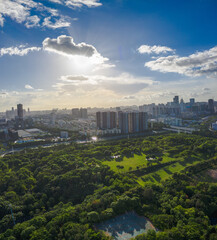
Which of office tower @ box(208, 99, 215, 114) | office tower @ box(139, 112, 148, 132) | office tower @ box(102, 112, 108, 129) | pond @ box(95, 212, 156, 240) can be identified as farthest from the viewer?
office tower @ box(208, 99, 215, 114)

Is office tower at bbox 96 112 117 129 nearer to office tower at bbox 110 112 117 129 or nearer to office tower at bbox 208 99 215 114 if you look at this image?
office tower at bbox 110 112 117 129

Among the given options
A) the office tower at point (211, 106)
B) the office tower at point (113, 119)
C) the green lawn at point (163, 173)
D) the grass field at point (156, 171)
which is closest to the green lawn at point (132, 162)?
the grass field at point (156, 171)

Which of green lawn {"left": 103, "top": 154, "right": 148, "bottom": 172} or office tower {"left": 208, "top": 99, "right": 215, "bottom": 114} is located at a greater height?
office tower {"left": 208, "top": 99, "right": 215, "bottom": 114}

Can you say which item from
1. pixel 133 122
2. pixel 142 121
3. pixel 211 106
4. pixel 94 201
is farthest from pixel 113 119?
pixel 211 106

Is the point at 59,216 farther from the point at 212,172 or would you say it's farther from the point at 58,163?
the point at 212,172

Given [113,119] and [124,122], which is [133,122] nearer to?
[124,122]

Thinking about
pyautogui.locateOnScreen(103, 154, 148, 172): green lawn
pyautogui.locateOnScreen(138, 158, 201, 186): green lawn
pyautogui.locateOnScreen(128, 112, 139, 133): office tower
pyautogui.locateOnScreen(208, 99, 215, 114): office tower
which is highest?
pyautogui.locateOnScreen(208, 99, 215, 114): office tower

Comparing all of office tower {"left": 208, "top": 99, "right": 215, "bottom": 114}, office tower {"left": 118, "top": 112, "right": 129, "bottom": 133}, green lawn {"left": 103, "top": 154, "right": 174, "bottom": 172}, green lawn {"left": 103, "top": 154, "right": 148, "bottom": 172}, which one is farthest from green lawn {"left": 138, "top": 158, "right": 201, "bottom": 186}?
office tower {"left": 208, "top": 99, "right": 215, "bottom": 114}

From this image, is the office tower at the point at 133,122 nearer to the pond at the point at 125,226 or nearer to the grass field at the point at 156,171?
the grass field at the point at 156,171

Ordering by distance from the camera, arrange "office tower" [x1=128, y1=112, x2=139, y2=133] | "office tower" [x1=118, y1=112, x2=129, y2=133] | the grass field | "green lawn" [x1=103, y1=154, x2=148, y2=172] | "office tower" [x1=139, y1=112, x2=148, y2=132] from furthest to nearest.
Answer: "office tower" [x1=139, y1=112, x2=148, y2=132]
"office tower" [x1=128, y1=112, x2=139, y2=133]
"office tower" [x1=118, y1=112, x2=129, y2=133]
"green lawn" [x1=103, y1=154, x2=148, y2=172]
the grass field
